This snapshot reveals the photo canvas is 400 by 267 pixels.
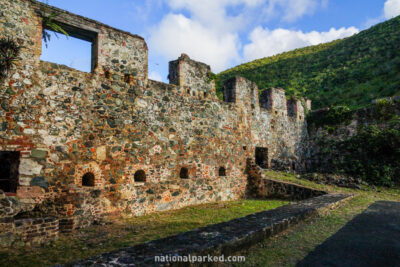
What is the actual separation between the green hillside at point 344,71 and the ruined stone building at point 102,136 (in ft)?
56.1

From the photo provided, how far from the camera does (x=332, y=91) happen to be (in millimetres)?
27656

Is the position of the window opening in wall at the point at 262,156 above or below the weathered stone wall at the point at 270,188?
above

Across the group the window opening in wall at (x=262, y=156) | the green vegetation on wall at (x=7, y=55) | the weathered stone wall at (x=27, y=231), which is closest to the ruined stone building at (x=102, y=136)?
the weathered stone wall at (x=27, y=231)

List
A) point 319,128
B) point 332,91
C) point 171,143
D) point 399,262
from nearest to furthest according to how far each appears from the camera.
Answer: point 399,262, point 171,143, point 319,128, point 332,91

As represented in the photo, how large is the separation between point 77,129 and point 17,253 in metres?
3.18

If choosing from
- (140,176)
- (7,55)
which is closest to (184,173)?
(140,176)

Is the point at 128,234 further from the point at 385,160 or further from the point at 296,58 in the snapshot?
the point at 296,58

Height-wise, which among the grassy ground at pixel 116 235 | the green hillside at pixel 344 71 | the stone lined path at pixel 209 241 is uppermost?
the green hillside at pixel 344 71

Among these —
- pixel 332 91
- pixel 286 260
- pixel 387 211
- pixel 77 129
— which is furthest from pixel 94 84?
pixel 332 91

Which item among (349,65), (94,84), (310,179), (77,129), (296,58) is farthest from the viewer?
(296,58)

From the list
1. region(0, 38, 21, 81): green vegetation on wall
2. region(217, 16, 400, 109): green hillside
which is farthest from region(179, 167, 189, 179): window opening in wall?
region(217, 16, 400, 109): green hillside

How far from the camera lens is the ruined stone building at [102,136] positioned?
5.88m

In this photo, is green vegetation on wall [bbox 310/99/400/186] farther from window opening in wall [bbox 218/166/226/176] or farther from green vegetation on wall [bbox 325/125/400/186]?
window opening in wall [bbox 218/166/226/176]

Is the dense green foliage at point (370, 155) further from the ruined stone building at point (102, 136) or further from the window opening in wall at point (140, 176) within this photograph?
the window opening in wall at point (140, 176)
